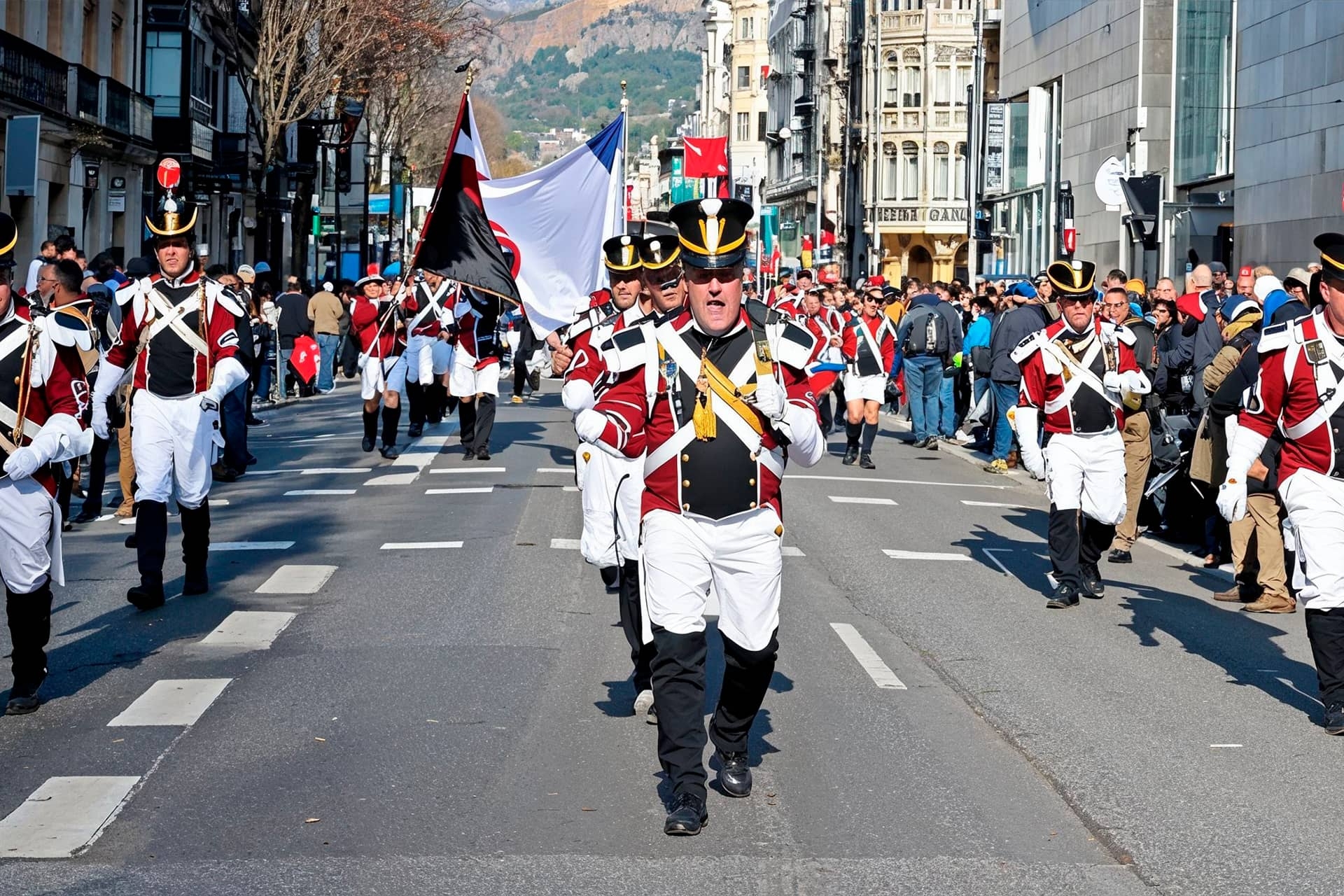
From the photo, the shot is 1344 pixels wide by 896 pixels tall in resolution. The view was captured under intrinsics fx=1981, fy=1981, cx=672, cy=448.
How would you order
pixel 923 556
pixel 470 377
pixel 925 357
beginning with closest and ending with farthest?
→ 1. pixel 923 556
2. pixel 470 377
3. pixel 925 357

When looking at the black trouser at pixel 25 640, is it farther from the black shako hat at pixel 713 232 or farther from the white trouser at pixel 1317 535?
the white trouser at pixel 1317 535

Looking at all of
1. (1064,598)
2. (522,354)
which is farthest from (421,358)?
(1064,598)

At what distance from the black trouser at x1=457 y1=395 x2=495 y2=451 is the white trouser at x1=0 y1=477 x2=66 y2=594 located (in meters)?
11.7

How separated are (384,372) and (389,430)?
2.10 ft

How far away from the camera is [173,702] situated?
28.0 ft

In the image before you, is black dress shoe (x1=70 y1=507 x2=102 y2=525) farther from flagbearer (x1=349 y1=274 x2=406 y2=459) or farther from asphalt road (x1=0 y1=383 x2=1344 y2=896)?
flagbearer (x1=349 y1=274 x2=406 y2=459)

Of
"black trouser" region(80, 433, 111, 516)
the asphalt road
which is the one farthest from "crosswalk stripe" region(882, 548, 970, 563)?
"black trouser" region(80, 433, 111, 516)

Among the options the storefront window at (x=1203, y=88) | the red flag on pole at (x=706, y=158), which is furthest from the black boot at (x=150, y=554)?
the storefront window at (x=1203, y=88)

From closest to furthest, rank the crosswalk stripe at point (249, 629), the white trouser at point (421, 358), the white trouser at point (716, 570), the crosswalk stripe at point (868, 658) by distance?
the white trouser at point (716, 570), the crosswalk stripe at point (868, 658), the crosswalk stripe at point (249, 629), the white trouser at point (421, 358)

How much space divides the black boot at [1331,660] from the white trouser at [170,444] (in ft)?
19.8

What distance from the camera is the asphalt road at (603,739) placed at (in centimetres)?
614

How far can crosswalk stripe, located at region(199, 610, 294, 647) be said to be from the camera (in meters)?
10.0

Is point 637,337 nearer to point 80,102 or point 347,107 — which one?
point 80,102

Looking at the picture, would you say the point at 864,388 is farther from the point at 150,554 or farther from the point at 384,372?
the point at 150,554
